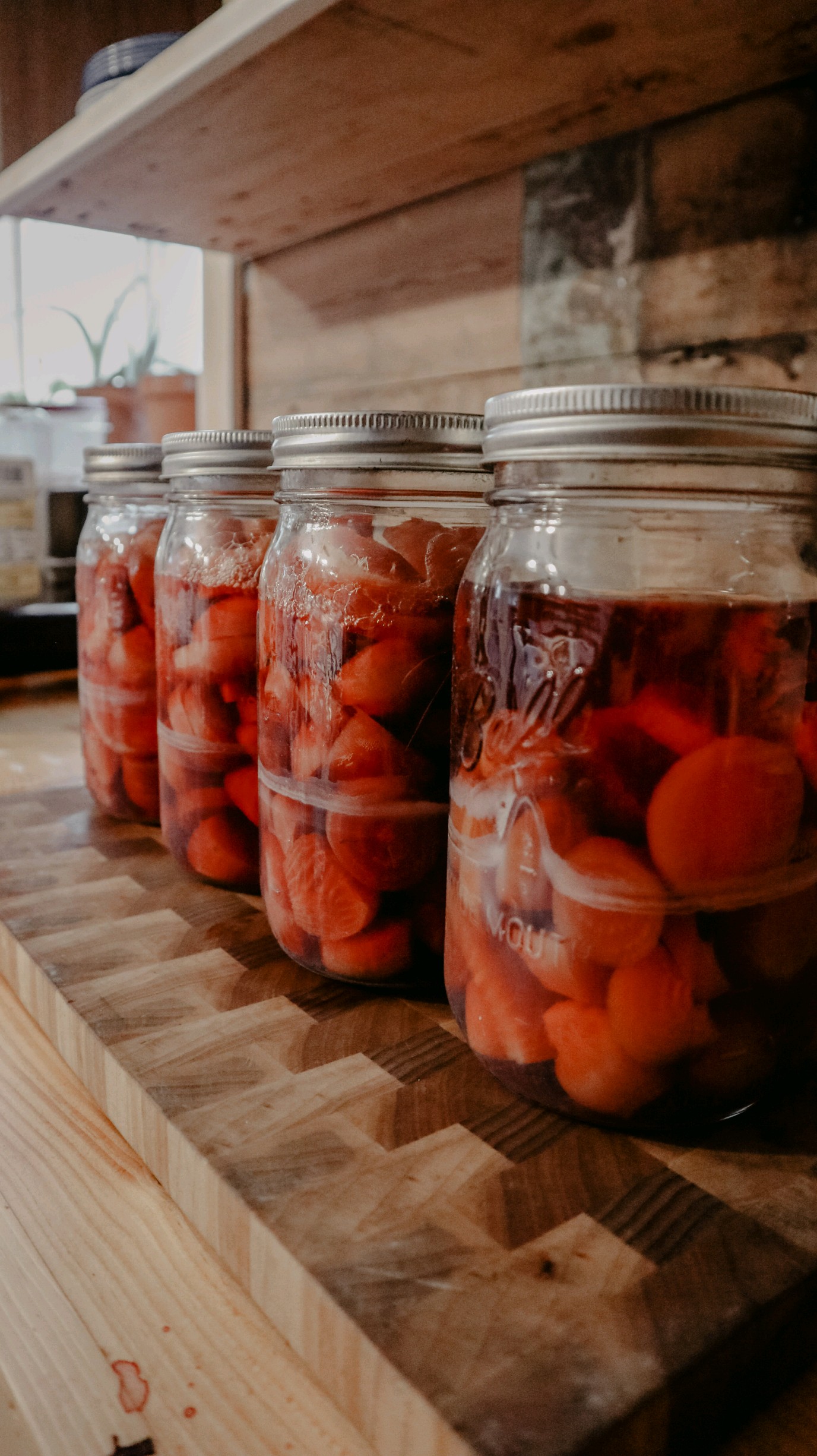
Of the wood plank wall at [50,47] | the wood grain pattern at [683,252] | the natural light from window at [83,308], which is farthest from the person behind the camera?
the natural light from window at [83,308]

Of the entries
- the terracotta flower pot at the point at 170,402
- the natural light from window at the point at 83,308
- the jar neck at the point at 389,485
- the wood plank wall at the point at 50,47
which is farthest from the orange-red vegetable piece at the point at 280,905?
the natural light from window at the point at 83,308

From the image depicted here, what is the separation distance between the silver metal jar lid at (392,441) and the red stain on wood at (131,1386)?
435 millimetres

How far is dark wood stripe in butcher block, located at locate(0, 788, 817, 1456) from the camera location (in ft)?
1.16

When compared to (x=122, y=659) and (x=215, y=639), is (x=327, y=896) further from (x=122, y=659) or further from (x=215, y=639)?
(x=122, y=659)

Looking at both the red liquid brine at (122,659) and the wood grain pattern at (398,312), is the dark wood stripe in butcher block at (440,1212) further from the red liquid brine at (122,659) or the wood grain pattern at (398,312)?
the wood grain pattern at (398,312)

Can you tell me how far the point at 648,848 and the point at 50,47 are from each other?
1408 mm

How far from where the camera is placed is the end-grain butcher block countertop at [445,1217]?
1.16ft

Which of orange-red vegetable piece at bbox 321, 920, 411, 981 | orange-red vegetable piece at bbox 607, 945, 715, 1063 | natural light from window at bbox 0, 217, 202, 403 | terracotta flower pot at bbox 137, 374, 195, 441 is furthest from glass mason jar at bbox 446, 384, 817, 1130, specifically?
natural light from window at bbox 0, 217, 202, 403

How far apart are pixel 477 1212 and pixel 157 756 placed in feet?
1.86

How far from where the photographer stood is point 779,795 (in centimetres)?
46

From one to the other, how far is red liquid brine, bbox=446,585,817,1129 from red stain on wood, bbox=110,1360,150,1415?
20 cm

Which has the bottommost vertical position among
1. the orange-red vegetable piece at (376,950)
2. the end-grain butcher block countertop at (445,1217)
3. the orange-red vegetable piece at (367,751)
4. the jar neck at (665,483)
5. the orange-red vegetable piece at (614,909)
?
the end-grain butcher block countertop at (445,1217)

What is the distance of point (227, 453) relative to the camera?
2.36 ft

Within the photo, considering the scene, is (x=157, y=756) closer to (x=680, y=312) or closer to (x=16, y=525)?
(x=680, y=312)
